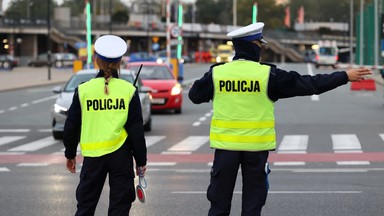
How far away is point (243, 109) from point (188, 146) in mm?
11135

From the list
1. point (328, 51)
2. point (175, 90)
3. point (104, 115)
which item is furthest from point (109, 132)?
point (328, 51)

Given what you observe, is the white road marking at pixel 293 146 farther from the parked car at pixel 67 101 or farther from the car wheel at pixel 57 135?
the car wheel at pixel 57 135

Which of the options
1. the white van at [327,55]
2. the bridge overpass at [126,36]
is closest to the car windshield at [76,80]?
A: the white van at [327,55]

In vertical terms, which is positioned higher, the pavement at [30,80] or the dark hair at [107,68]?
the dark hair at [107,68]

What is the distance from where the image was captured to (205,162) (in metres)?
15.4

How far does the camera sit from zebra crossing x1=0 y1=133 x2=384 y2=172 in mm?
16703

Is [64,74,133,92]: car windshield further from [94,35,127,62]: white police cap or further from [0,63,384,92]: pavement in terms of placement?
[0,63,384,92]: pavement

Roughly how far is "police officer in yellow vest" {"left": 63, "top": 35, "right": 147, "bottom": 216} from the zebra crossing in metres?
7.90

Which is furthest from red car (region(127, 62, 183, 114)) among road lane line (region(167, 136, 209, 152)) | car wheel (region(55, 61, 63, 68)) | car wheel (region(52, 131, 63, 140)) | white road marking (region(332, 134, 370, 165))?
car wheel (region(55, 61, 63, 68))

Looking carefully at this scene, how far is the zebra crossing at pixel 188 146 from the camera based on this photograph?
1670cm

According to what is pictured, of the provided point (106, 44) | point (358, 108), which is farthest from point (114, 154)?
point (358, 108)

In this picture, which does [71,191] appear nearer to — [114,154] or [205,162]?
[205,162]

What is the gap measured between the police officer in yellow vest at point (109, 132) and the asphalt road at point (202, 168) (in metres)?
2.97

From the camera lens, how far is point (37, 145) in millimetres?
18734
